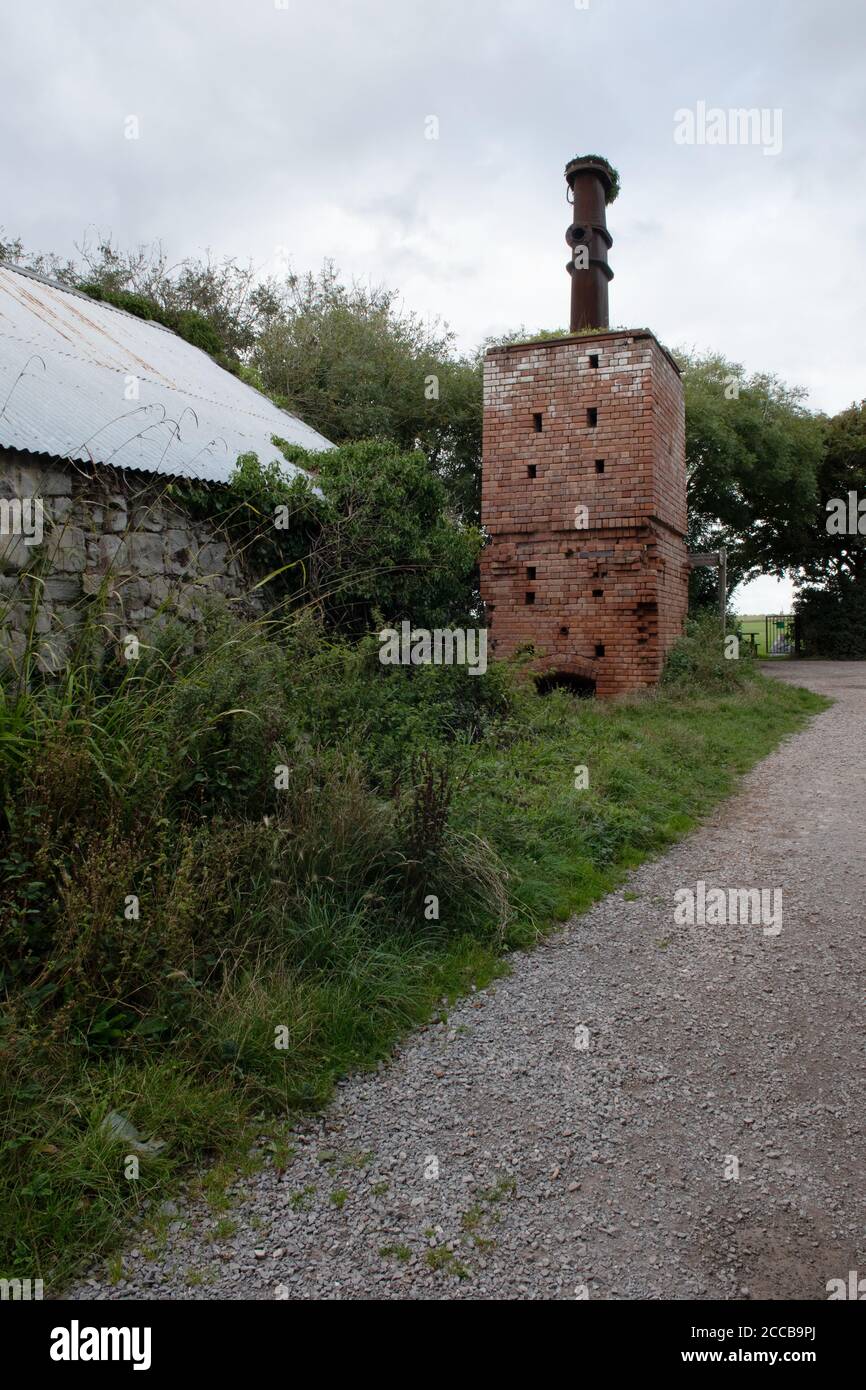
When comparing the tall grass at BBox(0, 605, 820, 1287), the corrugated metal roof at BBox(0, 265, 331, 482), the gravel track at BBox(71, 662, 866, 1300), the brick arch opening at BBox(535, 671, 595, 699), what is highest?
the corrugated metal roof at BBox(0, 265, 331, 482)

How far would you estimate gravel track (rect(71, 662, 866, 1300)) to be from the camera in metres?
2.29

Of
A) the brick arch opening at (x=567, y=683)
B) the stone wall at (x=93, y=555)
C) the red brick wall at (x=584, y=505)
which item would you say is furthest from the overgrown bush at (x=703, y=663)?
the stone wall at (x=93, y=555)

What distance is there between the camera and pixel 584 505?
10898 mm

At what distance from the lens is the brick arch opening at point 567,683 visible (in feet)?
36.6

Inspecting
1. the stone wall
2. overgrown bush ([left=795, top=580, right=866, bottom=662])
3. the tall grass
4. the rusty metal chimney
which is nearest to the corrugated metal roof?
the stone wall

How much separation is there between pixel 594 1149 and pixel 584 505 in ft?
29.8

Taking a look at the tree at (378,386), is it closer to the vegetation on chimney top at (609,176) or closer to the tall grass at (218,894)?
the vegetation on chimney top at (609,176)

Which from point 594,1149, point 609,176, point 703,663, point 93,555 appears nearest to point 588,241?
point 609,176

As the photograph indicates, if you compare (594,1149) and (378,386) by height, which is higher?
(378,386)

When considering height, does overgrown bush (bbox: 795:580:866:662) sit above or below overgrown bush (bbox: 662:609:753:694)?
above

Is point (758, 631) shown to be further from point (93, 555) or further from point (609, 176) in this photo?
point (93, 555)

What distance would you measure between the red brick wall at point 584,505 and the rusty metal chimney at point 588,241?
1.60m

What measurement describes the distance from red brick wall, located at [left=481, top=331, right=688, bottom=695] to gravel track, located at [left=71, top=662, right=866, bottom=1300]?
6759mm

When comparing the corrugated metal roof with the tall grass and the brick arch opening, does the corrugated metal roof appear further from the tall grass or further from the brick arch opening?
the brick arch opening
